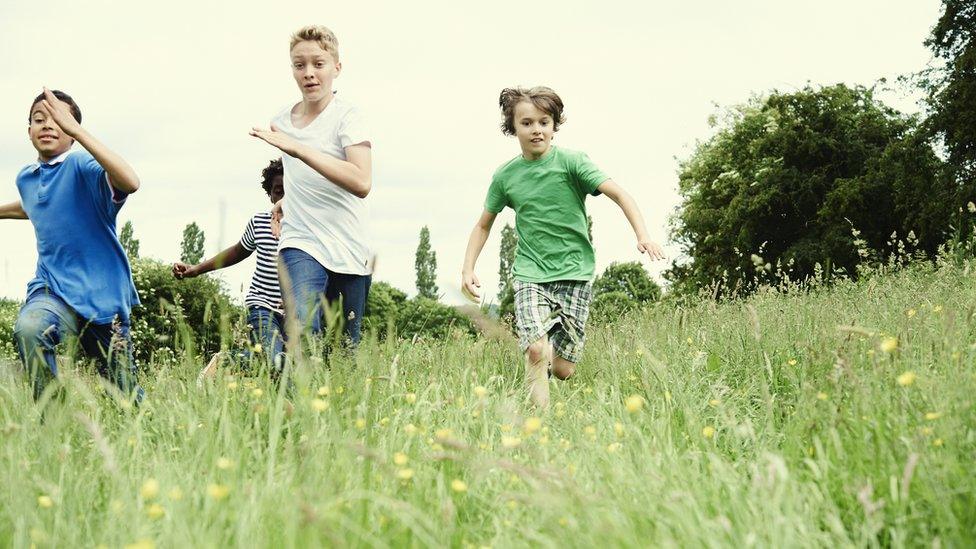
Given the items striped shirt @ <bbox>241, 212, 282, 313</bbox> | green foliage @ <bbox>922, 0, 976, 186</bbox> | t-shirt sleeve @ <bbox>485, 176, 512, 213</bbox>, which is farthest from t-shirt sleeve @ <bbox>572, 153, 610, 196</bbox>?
green foliage @ <bbox>922, 0, 976, 186</bbox>

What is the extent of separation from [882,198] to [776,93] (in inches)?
355

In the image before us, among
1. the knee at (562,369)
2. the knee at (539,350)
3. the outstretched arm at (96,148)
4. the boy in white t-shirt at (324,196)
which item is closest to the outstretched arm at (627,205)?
the knee at (539,350)

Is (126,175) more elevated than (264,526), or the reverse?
(126,175)

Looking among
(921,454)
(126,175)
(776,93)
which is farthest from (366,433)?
(776,93)

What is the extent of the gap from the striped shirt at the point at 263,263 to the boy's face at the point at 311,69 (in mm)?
1448

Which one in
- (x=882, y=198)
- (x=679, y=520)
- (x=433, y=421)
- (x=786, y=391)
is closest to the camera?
(x=679, y=520)

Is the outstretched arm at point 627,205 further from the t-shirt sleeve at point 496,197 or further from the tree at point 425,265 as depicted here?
the tree at point 425,265

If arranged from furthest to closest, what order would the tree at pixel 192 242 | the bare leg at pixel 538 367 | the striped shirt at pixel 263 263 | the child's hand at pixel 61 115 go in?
the tree at pixel 192 242, the striped shirt at pixel 263 263, the bare leg at pixel 538 367, the child's hand at pixel 61 115

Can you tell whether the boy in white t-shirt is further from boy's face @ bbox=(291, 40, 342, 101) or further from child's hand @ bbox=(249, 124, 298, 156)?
child's hand @ bbox=(249, 124, 298, 156)

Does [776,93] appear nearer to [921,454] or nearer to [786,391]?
[786,391]

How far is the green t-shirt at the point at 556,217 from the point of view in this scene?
17.9 ft

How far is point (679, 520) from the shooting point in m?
2.16

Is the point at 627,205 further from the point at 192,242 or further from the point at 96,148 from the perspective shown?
the point at 192,242

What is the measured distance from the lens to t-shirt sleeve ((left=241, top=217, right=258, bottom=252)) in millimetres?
6547
